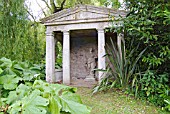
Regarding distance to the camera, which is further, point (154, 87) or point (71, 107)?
point (154, 87)

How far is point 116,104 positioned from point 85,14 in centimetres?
328

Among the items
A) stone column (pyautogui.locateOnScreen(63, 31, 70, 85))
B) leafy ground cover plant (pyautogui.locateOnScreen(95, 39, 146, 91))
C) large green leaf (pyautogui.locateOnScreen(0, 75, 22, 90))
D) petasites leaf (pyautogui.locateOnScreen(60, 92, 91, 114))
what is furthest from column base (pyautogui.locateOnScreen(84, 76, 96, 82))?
petasites leaf (pyautogui.locateOnScreen(60, 92, 91, 114))

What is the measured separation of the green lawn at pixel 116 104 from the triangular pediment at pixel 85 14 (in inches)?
102

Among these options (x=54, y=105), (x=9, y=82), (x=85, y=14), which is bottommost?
(x=54, y=105)

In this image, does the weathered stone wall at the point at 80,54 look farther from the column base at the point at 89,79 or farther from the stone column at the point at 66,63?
the stone column at the point at 66,63

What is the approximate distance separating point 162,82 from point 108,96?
4.26 feet

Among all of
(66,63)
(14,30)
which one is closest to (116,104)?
(66,63)

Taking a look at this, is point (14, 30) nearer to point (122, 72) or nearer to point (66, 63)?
point (66, 63)

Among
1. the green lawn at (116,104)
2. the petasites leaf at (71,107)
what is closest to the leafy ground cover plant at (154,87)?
the green lawn at (116,104)

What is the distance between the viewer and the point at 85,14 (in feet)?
18.8

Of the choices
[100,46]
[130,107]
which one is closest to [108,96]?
[130,107]

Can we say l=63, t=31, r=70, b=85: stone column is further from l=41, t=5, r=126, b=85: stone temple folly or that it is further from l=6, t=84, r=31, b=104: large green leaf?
l=6, t=84, r=31, b=104: large green leaf

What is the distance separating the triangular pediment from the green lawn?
102 inches

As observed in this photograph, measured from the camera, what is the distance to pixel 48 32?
622 centimetres
